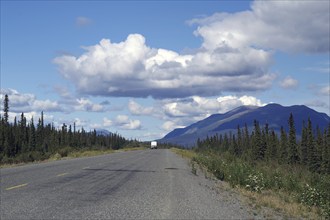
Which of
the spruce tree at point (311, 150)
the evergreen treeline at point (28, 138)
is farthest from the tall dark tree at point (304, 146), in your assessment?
→ the evergreen treeline at point (28, 138)

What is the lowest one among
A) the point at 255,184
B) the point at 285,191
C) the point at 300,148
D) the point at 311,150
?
the point at 285,191

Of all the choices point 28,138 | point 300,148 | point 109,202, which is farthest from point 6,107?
point 109,202

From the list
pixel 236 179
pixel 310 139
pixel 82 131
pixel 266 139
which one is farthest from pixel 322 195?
pixel 82 131

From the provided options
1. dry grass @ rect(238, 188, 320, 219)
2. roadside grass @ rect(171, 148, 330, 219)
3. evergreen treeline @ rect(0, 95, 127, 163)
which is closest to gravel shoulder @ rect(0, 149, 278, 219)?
dry grass @ rect(238, 188, 320, 219)

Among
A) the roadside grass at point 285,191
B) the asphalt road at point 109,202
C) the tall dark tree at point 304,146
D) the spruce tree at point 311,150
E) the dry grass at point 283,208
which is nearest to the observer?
the asphalt road at point 109,202

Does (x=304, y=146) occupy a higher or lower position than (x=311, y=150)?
higher

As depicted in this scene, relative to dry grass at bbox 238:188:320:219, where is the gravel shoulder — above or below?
above

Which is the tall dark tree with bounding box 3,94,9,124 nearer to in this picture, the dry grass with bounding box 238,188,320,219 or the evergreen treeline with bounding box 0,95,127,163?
Result: the evergreen treeline with bounding box 0,95,127,163

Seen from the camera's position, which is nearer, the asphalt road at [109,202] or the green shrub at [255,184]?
the asphalt road at [109,202]

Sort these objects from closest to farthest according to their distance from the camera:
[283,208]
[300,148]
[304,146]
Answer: [283,208] < [304,146] < [300,148]

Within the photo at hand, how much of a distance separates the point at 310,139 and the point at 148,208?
9353 cm

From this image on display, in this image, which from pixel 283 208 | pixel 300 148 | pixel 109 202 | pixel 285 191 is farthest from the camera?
pixel 300 148

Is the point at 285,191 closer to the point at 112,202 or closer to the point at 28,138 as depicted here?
the point at 112,202

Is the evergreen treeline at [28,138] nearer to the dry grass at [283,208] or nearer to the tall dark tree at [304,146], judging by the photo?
the tall dark tree at [304,146]
